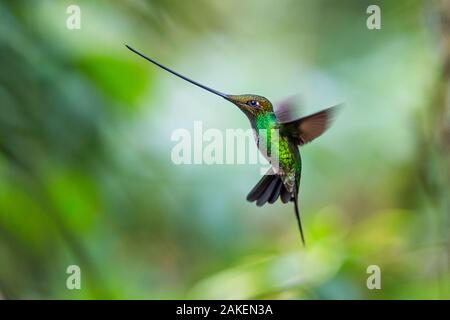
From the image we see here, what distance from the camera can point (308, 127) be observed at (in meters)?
1.66

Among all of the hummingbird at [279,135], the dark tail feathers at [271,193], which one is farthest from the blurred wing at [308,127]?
the dark tail feathers at [271,193]

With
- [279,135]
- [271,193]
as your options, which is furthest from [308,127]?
[271,193]

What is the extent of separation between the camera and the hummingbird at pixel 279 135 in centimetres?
166

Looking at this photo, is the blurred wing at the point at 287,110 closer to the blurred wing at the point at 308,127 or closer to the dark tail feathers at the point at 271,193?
the blurred wing at the point at 308,127

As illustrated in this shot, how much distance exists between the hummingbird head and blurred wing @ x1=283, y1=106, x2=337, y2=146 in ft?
0.22

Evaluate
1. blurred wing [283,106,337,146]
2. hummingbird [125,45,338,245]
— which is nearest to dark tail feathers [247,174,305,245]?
hummingbird [125,45,338,245]

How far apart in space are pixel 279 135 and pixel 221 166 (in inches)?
6.4

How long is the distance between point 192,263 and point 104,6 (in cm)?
65

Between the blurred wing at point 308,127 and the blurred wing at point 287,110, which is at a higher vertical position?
the blurred wing at point 287,110

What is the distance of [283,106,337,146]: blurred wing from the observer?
1651 mm

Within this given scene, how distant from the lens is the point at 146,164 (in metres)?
1.73

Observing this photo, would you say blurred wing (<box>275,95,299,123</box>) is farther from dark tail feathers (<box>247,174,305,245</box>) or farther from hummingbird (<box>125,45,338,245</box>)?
dark tail feathers (<box>247,174,305,245</box>)

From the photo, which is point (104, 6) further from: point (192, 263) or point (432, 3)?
point (432, 3)

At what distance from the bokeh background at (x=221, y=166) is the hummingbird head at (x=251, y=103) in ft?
0.06
